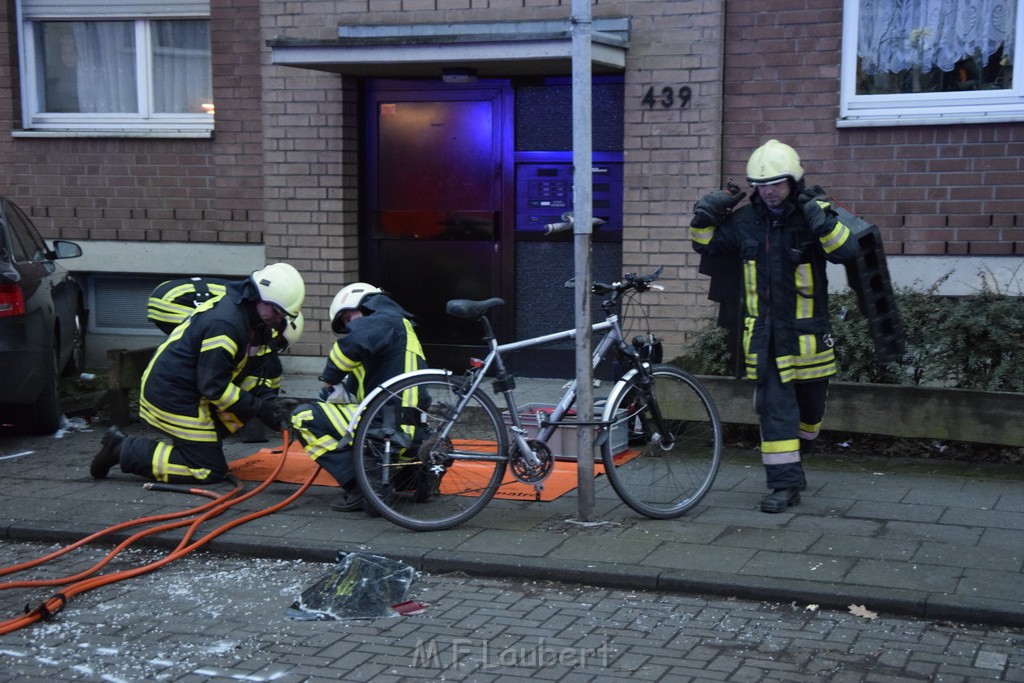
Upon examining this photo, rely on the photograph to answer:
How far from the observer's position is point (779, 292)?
6406mm

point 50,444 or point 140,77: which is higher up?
point 140,77

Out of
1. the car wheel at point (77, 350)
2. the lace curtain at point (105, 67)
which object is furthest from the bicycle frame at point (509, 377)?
the lace curtain at point (105, 67)

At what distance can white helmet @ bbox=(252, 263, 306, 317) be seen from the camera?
6.90m

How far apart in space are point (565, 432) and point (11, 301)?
3685mm

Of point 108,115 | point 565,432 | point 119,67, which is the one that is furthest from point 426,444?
point 119,67

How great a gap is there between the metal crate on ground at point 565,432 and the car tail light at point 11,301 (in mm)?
3408

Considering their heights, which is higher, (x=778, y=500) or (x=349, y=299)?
(x=349, y=299)

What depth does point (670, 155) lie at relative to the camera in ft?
30.7

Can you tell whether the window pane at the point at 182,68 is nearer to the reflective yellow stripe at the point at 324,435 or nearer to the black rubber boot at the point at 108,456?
the black rubber boot at the point at 108,456

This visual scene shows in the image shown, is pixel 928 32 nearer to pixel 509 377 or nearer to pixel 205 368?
pixel 509 377

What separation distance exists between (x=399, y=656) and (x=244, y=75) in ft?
22.9

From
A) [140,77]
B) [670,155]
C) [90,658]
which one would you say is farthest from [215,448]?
[140,77]

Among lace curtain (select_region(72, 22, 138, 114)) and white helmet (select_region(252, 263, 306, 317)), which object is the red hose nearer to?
white helmet (select_region(252, 263, 306, 317))

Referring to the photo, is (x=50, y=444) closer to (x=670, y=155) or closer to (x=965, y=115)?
(x=670, y=155)
